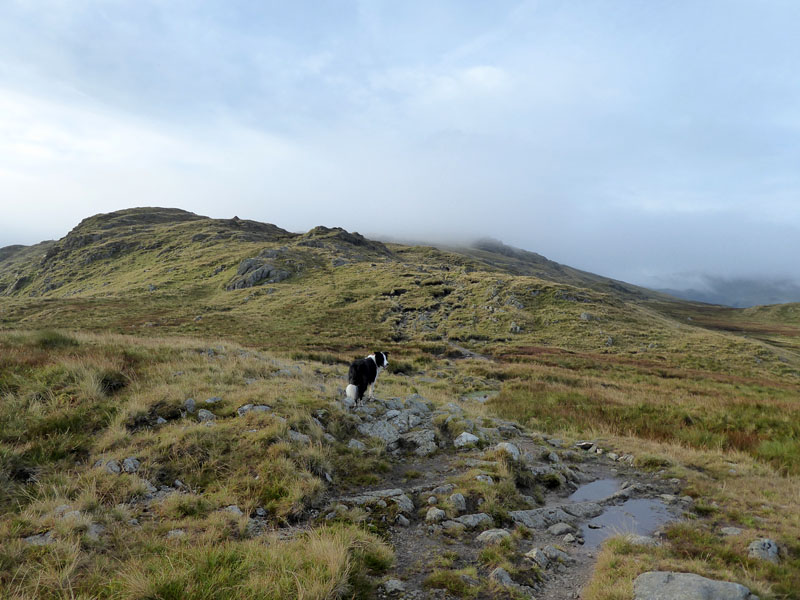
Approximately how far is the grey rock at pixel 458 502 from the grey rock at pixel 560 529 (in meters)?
1.52

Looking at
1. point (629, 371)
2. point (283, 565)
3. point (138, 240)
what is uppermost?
point (138, 240)

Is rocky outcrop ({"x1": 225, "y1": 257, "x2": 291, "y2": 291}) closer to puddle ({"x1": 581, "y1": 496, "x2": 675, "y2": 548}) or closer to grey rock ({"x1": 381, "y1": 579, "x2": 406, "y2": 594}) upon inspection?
puddle ({"x1": 581, "y1": 496, "x2": 675, "y2": 548})

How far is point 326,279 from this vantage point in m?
77.4

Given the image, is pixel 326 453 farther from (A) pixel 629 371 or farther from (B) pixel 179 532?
(A) pixel 629 371

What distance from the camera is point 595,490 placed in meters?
8.92

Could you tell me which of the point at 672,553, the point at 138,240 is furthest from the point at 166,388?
the point at 138,240

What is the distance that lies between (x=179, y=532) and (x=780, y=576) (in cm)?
828

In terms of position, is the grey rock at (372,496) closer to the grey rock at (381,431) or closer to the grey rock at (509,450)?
the grey rock at (381,431)

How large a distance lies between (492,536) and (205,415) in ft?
22.7

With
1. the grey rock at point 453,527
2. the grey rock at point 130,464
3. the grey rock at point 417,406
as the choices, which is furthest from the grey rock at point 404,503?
the grey rock at point 417,406

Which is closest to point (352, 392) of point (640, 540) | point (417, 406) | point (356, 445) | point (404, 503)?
point (356, 445)

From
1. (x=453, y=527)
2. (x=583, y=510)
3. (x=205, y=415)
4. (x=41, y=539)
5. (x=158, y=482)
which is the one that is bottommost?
(x=583, y=510)

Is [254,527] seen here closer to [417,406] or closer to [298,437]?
[298,437]

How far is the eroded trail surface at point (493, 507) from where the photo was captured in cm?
520
